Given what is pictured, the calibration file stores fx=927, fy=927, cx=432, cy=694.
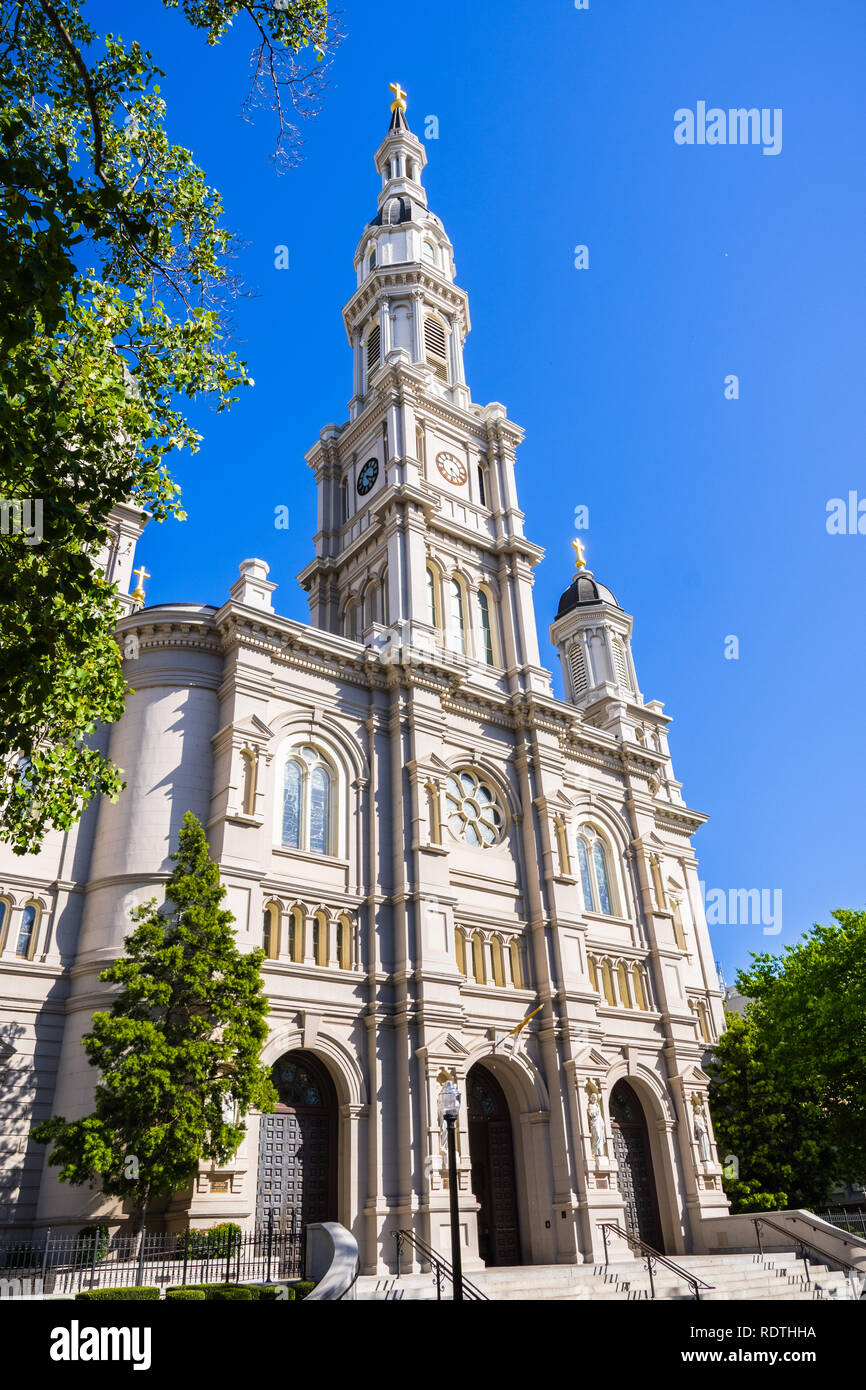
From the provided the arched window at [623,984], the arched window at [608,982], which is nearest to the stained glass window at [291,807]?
the arched window at [608,982]

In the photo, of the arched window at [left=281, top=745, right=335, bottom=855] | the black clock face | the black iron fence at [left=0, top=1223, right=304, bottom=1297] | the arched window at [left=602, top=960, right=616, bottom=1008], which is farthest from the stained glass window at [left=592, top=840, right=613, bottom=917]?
the black iron fence at [left=0, top=1223, right=304, bottom=1297]

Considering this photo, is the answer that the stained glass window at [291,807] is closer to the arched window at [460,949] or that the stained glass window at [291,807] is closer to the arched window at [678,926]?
the arched window at [460,949]

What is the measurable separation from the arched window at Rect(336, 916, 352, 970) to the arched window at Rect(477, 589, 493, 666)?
1324cm

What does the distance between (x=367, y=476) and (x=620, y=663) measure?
1704 centimetres

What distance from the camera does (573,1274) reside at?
22.8m

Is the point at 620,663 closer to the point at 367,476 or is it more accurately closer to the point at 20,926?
the point at 367,476

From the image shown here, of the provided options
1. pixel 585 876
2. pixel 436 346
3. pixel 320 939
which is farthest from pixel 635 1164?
pixel 436 346

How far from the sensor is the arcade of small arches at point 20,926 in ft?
76.0

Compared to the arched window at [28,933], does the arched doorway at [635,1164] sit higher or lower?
lower

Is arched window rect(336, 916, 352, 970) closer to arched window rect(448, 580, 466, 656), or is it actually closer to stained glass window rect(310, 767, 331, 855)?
stained glass window rect(310, 767, 331, 855)

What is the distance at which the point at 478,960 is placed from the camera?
97.6 ft

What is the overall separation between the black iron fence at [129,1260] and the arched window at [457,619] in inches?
822
